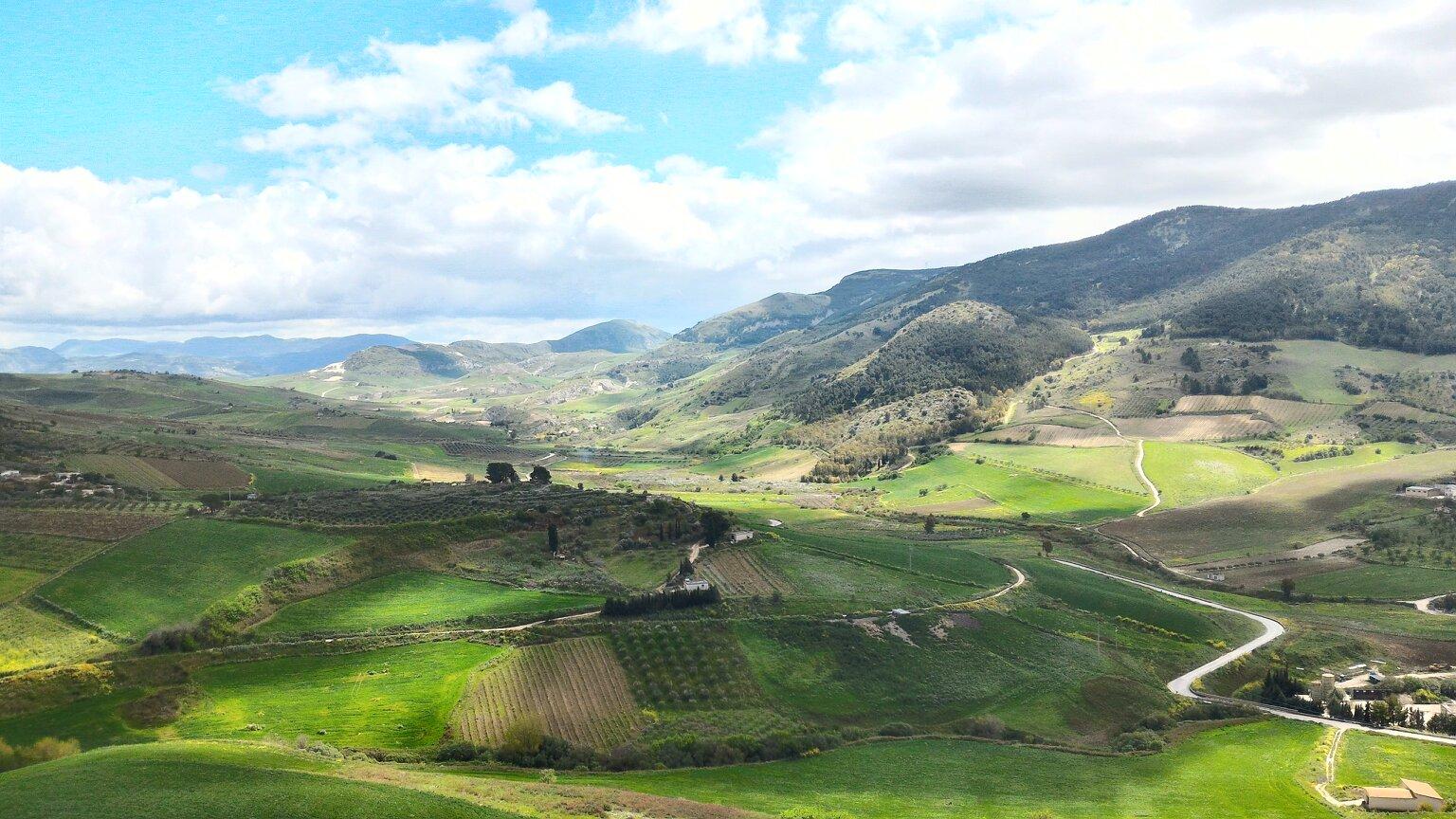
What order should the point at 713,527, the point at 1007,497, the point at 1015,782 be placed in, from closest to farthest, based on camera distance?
the point at 1015,782 → the point at 713,527 → the point at 1007,497

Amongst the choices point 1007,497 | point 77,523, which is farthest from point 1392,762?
point 77,523

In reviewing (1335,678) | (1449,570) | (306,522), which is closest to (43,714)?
(306,522)

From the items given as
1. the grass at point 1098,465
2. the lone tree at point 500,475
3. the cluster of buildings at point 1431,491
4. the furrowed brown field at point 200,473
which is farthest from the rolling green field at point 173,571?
the cluster of buildings at point 1431,491

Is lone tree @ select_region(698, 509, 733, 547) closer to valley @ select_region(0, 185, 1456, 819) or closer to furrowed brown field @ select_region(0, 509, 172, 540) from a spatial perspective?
valley @ select_region(0, 185, 1456, 819)

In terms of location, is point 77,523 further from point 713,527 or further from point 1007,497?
point 1007,497

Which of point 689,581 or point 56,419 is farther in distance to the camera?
point 56,419

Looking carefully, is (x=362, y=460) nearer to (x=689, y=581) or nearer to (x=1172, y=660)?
(x=689, y=581)
